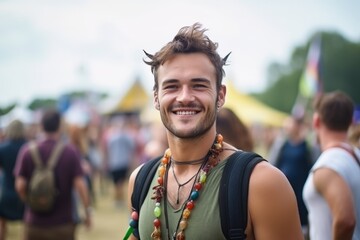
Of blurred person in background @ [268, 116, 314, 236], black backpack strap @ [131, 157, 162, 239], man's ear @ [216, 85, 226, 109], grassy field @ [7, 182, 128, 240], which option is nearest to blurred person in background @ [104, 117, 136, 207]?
grassy field @ [7, 182, 128, 240]

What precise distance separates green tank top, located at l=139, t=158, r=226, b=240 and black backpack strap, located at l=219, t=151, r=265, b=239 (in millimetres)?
44

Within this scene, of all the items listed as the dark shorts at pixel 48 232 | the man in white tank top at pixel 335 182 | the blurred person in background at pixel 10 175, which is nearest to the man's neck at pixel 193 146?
the man in white tank top at pixel 335 182

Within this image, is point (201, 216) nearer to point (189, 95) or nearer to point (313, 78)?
point (189, 95)

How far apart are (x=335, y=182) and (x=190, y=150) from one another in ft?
3.98

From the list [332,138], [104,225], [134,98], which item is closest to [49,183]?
[332,138]

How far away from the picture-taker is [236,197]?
2129 mm

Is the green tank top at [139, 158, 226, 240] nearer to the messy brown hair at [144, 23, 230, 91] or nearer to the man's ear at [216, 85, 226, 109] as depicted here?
the man's ear at [216, 85, 226, 109]

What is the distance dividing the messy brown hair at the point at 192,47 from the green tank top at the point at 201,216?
20.1 inches

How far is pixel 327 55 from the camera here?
246 feet

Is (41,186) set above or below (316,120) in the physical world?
below

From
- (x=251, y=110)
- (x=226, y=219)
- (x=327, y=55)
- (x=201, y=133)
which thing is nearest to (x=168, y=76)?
(x=201, y=133)

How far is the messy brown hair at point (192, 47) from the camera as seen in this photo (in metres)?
2.44

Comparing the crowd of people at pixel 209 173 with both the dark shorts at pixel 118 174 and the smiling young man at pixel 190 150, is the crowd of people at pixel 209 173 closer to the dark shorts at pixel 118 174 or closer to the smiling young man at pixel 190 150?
the smiling young man at pixel 190 150

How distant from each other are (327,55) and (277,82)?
13.2 m
